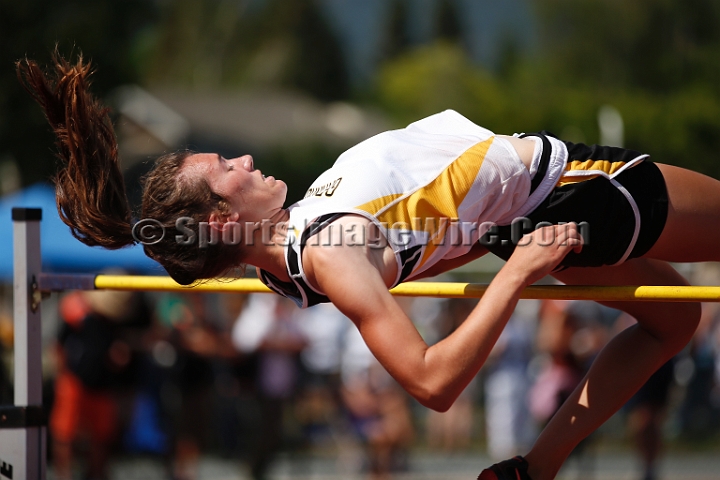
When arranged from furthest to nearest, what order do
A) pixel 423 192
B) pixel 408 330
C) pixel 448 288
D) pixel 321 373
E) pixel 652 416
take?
pixel 321 373 < pixel 652 416 < pixel 448 288 < pixel 423 192 < pixel 408 330

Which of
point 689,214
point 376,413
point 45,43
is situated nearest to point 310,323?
point 376,413

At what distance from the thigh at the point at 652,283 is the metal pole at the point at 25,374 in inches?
75.7

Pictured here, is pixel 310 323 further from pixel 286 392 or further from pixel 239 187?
pixel 239 187

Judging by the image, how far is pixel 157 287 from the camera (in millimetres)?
3018

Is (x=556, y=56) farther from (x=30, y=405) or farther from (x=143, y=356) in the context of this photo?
(x=30, y=405)

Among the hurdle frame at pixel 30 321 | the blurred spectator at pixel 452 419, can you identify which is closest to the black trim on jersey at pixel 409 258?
the hurdle frame at pixel 30 321

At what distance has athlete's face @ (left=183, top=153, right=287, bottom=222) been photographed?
243 cm

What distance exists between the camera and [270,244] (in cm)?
244

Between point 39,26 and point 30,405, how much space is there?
14.0 m

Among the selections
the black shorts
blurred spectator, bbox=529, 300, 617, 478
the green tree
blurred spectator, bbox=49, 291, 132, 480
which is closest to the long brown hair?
the black shorts

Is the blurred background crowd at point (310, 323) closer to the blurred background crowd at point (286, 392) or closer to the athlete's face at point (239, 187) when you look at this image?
the blurred background crowd at point (286, 392)

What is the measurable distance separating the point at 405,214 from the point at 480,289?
0.40 m

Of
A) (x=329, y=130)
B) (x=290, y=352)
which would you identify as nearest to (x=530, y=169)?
(x=290, y=352)

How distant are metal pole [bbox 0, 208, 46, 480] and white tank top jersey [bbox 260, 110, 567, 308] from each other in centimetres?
108
